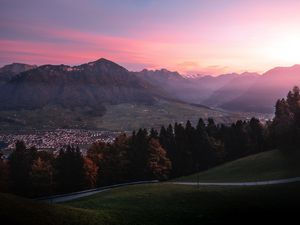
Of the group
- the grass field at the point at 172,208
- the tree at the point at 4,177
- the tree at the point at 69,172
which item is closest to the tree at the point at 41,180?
the tree at the point at 69,172

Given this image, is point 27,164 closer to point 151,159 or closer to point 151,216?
point 151,159

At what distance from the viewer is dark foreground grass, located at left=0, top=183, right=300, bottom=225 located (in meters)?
34.7

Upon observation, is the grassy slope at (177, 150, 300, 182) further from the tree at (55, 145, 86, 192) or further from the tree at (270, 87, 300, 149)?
the tree at (55, 145, 86, 192)

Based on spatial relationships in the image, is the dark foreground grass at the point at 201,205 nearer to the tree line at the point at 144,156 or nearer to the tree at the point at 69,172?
the tree at the point at 69,172

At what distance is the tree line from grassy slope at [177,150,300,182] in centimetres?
1000

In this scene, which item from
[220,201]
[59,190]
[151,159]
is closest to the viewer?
[220,201]

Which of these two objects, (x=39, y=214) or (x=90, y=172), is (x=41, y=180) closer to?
(x=90, y=172)

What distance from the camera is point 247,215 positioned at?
40469mm

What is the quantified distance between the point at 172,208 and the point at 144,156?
2331 inches

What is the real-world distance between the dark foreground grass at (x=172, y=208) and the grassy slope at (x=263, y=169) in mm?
10384

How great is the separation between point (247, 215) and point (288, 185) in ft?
52.2

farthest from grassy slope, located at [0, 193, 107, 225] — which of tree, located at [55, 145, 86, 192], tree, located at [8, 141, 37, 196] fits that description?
tree, located at [55, 145, 86, 192]

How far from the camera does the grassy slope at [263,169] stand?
6381 centimetres

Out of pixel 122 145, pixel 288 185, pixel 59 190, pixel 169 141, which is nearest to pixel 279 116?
pixel 169 141
